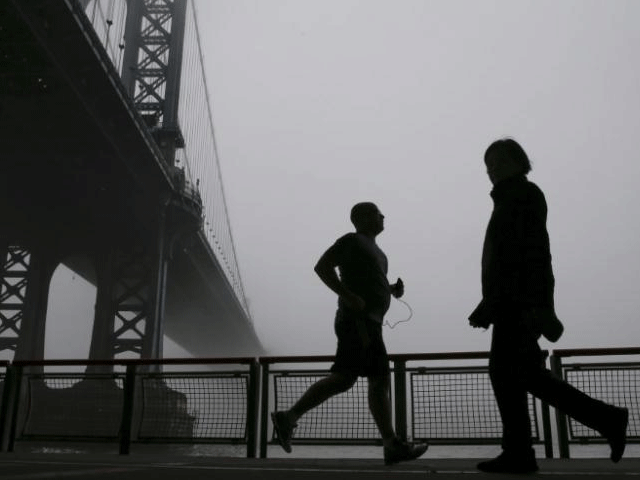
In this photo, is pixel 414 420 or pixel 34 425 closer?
pixel 414 420

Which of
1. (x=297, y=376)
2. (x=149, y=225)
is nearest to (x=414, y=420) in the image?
(x=297, y=376)

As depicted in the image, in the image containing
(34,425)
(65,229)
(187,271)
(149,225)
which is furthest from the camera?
(187,271)

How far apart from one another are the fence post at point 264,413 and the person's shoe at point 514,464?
2549 millimetres

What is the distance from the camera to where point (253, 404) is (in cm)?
514

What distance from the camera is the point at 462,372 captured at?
15.7 ft

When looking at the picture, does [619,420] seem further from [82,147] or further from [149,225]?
[149,225]

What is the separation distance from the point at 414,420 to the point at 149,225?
16.0 metres

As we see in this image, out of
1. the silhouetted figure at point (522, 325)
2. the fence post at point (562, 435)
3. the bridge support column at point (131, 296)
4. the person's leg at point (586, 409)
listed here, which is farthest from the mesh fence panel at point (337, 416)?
the bridge support column at point (131, 296)

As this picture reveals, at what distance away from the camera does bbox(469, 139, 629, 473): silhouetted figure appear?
2.70m

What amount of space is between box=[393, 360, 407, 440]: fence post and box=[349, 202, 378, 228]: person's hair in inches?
60.9

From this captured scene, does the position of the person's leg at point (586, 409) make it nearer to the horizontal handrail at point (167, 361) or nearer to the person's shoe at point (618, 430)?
the person's shoe at point (618, 430)

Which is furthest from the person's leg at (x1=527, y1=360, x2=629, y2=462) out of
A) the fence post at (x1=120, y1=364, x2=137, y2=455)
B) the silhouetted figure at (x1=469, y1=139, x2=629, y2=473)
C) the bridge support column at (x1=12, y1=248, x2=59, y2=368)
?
the bridge support column at (x1=12, y1=248, x2=59, y2=368)

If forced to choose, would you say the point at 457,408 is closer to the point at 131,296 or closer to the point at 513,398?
the point at 513,398

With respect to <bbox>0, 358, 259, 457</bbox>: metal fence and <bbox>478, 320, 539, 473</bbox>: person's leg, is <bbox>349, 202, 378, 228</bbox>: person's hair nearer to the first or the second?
<bbox>478, 320, 539, 473</bbox>: person's leg
